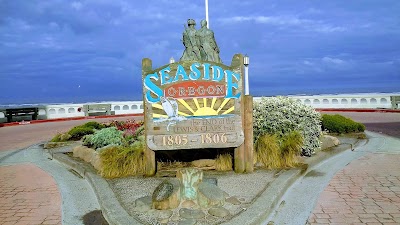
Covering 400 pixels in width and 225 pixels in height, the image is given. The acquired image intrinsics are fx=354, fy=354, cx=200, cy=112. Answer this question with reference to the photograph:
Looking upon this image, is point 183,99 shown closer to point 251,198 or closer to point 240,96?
point 240,96

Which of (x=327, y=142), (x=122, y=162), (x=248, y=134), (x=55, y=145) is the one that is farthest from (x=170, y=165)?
(x=55, y=145)

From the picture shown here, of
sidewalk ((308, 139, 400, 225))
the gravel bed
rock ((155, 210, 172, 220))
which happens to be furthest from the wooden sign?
rock ((155, 210, 172, 220))

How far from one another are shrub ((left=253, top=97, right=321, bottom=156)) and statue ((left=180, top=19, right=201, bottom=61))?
15.0ft

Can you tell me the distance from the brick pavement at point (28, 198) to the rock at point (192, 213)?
5.61ft

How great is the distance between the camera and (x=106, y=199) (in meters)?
5.32

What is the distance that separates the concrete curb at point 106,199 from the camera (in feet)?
14.8

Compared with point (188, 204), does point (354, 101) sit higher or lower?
higher

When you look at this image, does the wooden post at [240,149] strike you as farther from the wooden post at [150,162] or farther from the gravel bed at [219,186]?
the wooden post at [150,162]

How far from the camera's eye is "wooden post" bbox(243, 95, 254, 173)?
694 centimetres

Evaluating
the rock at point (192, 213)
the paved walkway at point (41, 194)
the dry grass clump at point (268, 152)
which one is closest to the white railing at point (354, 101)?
the dry grass clump at point (268, 152)

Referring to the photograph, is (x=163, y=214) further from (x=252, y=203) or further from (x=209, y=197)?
(x=252, y=203)

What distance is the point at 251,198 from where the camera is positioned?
527 cm

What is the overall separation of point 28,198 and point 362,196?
5.39m

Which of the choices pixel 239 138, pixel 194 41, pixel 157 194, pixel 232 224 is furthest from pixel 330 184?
Result: pixel 194 41
